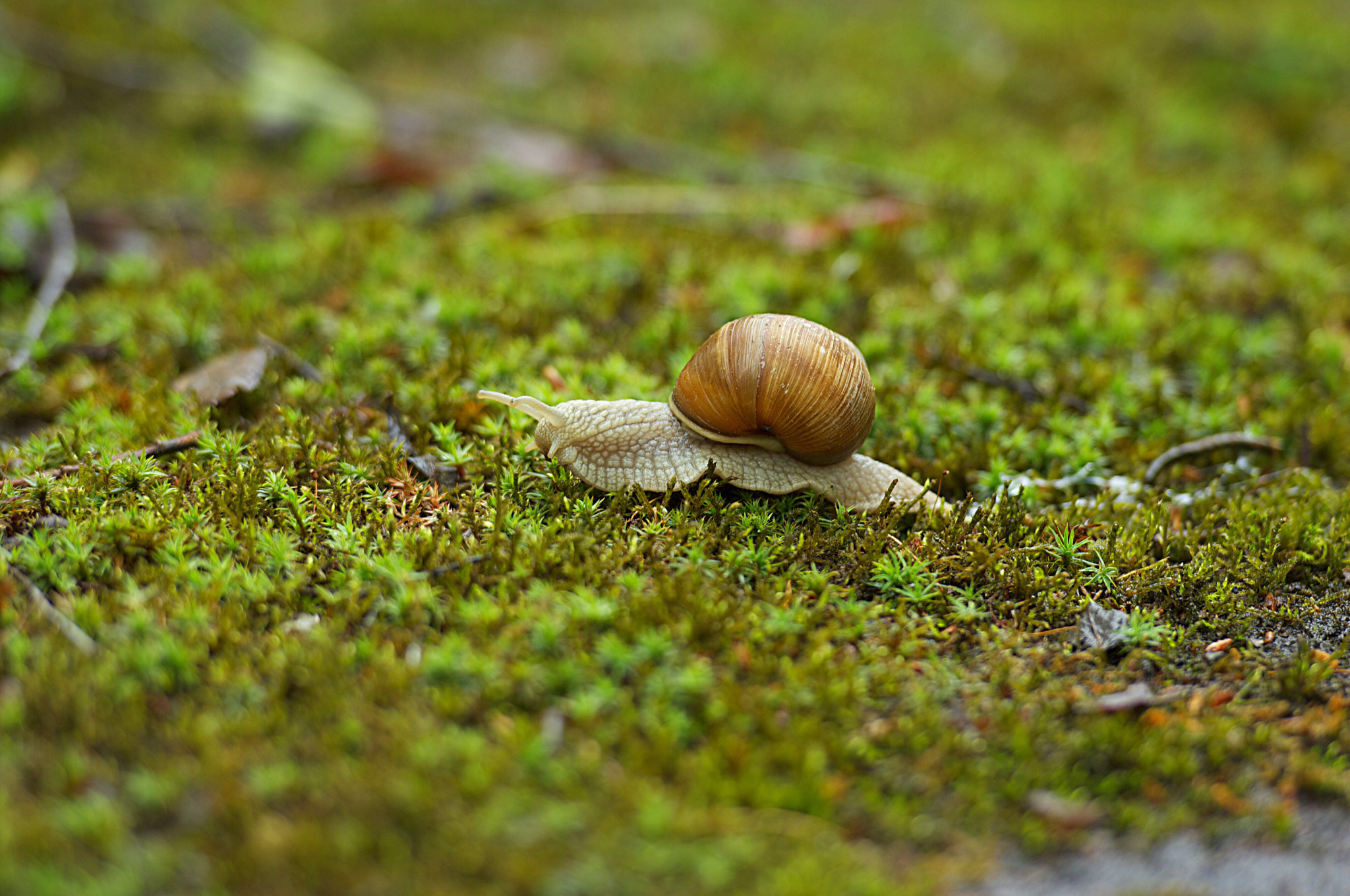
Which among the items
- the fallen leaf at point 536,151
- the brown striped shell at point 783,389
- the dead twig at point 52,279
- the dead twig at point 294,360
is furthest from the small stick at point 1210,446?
the dead twig at point 52,279

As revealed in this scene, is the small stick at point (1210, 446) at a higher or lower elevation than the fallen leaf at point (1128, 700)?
higher

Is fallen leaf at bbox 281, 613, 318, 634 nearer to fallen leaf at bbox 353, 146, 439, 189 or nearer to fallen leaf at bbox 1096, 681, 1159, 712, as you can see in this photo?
fallen leaf at bbox 1096, 681, 1159, 712

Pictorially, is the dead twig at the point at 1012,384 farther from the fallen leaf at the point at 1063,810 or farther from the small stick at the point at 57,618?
the small stick at the point at 57,618

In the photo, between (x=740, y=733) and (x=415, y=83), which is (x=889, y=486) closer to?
(x=740, y=733)

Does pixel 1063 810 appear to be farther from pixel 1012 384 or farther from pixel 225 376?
pixel 225 376

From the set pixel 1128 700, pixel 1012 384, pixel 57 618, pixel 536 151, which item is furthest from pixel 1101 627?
pixel 536 151

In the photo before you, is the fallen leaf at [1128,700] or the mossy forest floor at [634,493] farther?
the fallen leaf at [1128,700]
